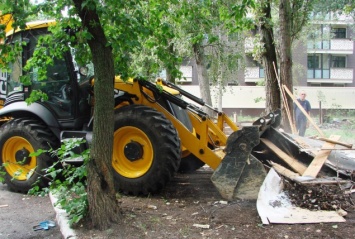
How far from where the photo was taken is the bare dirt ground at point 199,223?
4.06 metres

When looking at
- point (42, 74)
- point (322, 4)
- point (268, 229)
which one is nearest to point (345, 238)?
point (268, 229)

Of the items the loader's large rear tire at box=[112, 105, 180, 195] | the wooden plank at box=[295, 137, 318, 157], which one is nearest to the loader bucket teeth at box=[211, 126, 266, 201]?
the loader's large rear tire at box=[112, 105, 180, 195]

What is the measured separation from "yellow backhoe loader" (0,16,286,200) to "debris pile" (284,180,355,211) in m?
0.47

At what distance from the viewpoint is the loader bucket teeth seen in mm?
5078

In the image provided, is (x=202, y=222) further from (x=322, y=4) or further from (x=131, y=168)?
(x=322, y=4)

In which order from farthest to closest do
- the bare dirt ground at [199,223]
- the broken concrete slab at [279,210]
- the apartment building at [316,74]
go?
the apartment building at [316,74]
the broken concrete slab at [279,210]
the bare dirt ground at [199,223]

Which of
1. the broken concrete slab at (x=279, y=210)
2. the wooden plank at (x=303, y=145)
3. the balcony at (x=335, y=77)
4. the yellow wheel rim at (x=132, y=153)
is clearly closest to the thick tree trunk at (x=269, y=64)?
the wooden plank at (x=303, y=145)

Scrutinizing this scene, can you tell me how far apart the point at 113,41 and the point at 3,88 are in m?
4.83

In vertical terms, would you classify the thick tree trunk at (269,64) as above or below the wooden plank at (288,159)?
above

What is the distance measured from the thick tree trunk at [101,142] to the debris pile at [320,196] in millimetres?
2125

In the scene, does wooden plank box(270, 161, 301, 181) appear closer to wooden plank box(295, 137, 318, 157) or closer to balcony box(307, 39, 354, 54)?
wooden plank box(295, 137, 318, 157)

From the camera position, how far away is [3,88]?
8312mm

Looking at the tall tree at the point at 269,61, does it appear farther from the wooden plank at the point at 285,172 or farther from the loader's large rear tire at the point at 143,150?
the loader's large rear tire at the point at 143,150

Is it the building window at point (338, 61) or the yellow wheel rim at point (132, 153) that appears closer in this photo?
the yellow wheel rim at point (132, 153)
